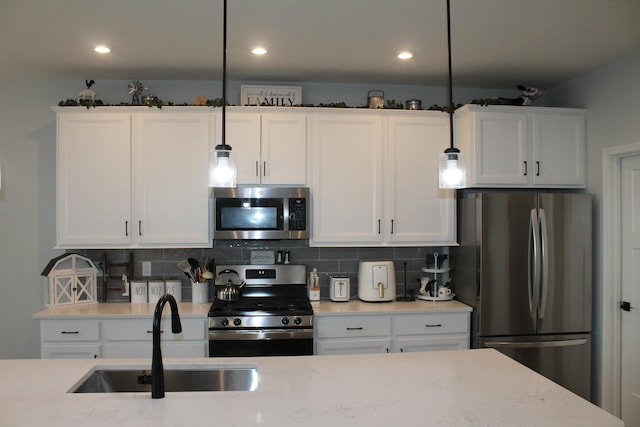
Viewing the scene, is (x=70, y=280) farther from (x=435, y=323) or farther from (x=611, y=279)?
(x=611, y=279)

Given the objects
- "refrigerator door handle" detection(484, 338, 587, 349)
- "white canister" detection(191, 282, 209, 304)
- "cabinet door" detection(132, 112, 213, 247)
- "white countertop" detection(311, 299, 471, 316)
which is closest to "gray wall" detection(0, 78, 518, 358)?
"cabinet door" detection(132, 112, 213, 247)

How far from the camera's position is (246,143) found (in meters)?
3.41

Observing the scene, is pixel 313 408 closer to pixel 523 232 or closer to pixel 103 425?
pixel 103 425

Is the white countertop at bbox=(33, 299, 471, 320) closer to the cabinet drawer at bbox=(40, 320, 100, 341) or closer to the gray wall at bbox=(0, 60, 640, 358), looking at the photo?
the cabinet drawer at bbox=(40, 320, 100, 341)

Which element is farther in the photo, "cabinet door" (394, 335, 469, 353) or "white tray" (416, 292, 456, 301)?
"white tray" (416, 292, 456, 301)

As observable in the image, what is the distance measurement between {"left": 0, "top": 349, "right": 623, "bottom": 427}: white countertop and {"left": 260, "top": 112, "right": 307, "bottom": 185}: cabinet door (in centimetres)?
169

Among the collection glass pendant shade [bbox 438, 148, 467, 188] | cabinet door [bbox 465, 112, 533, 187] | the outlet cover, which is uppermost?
cabinet door [bbox 465, 112, 533, 187]

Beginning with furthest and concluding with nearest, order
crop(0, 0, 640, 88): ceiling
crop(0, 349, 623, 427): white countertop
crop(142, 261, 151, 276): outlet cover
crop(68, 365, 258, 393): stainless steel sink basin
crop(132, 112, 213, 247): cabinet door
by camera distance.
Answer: crop(142, 261, 151, 276): outlet cover → crop(132, 112, 213, 247): cabinet door → crop(0, 0, 640, 88): ceiling → crop(68, 365, 258, 393): stainless steel sink basin → crop(0, 349, 623, 427): white countertop

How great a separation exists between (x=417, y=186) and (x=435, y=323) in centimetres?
103

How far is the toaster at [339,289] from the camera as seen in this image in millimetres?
3600

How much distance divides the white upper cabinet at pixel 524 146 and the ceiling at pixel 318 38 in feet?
1.11

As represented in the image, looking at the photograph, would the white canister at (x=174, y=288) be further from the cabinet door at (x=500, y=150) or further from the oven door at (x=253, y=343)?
the cabinet door at (x=500, y=150)

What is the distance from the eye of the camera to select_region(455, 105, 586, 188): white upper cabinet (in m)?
3.43

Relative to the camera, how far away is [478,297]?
328 centimetres
